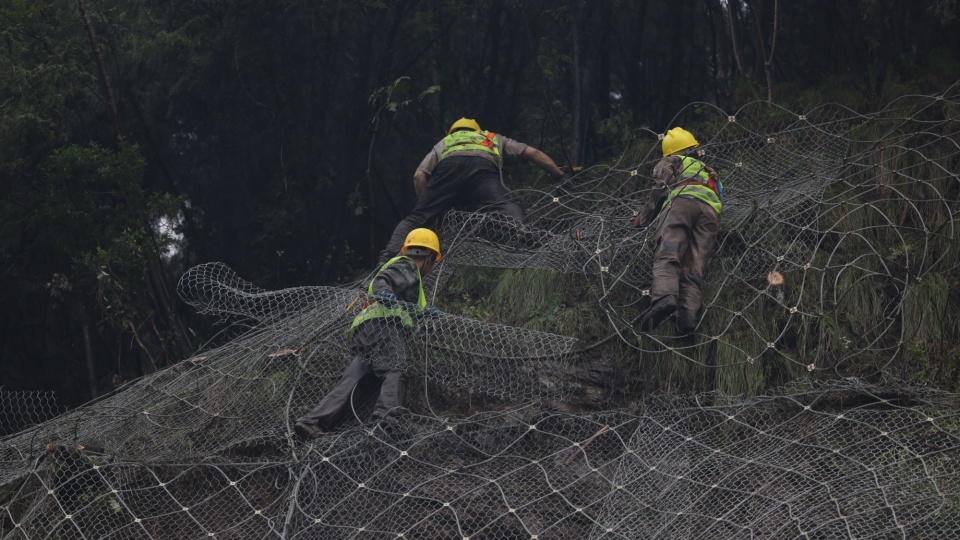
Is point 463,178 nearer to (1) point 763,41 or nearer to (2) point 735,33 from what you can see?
(2) point 735,33

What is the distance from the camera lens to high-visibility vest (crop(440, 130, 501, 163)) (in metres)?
8.74

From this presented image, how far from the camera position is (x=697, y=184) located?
24.5 feet

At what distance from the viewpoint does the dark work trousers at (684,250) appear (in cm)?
702

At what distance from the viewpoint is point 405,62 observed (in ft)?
34.9

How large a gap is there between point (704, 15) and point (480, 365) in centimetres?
526

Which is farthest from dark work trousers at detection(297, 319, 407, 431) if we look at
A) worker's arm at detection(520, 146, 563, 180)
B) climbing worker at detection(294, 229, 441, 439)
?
worker's arm at detection(520, 146, 563, 180)

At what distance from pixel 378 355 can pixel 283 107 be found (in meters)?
4.33

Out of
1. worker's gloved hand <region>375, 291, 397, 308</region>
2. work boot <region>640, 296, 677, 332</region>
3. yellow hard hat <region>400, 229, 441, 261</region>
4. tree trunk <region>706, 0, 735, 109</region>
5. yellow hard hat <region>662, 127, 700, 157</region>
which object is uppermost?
tree trunk <region>706, 0, 735, 109</region>

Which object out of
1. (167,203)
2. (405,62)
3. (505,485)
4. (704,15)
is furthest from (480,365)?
(704,15)

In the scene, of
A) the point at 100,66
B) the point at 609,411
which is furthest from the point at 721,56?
the point at 100,66

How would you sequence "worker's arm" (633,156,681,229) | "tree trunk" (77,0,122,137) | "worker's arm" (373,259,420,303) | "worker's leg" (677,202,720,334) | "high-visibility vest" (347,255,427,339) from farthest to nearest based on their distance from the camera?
"tree trunk" (77,0,122,137) < "worker's arm" (633,156,681,229) < "worker's arm" (373,259,420,303) < "worker's leg" (677,202,720,334) < "high-visibility vest" (347,255,427,339)

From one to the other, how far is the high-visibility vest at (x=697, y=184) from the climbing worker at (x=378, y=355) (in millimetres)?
1793

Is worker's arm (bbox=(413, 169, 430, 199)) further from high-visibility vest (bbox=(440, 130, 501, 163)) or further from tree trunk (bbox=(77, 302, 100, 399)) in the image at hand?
tree trunk (bbox=(77, 302, 100, 399))

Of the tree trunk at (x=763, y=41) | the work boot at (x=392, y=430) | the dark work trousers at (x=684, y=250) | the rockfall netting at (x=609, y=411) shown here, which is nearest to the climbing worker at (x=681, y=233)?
the dark work trousers at (x=684, y=250)
